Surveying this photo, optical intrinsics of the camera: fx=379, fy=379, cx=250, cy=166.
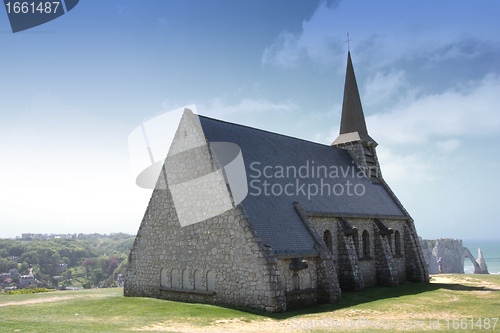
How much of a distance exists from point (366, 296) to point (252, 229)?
27.4 ft

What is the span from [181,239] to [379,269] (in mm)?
13592

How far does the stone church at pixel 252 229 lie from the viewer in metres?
16.1

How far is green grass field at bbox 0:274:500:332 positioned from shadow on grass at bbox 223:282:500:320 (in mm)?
43

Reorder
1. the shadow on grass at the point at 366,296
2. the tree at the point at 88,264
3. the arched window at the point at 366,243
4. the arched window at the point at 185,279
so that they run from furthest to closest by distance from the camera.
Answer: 1. the tree at the point at 88,264
2. the arched window at the point at 366,243
3. the arched window at the point at 185,279
4. the shadow on grass at the point at 366,296

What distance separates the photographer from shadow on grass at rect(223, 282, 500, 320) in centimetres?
1488

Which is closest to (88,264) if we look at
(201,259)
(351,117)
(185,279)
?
(351,117)

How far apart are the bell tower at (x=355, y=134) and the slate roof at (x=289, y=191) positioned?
132 cm

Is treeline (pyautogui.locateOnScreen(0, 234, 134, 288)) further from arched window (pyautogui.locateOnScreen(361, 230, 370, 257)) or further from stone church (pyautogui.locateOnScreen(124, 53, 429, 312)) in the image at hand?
arched window (pyautogui.locateOnScreen(361, 230, 370, 257))

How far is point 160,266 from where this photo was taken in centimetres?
1967

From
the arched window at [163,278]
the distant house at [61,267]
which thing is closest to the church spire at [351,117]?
the arched window at [163,278]

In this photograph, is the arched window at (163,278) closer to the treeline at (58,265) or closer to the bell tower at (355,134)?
the bell tower at (355,134)

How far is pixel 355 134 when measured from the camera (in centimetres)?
3288

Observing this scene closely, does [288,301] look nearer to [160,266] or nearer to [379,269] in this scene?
[160,266]

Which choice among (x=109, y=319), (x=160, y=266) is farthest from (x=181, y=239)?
(x=109, y=319)
